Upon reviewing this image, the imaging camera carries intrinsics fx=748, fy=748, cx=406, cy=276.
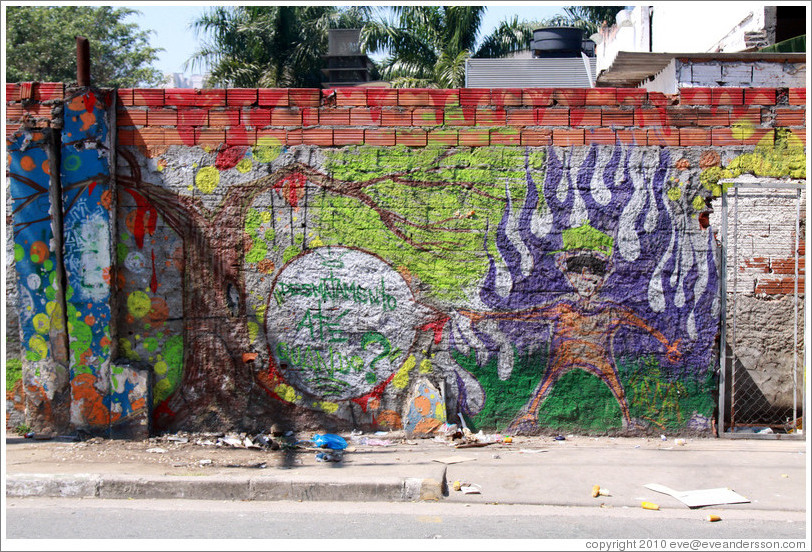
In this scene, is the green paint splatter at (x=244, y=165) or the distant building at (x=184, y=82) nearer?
the green paint splatter at (x=244, y=165)

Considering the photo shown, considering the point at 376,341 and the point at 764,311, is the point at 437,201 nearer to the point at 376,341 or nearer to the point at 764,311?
the point at 376,341

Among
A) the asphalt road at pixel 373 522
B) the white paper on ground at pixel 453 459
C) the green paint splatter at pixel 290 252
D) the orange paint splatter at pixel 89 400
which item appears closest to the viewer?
the asphalt road at pixel 373 522

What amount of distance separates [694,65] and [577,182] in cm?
317

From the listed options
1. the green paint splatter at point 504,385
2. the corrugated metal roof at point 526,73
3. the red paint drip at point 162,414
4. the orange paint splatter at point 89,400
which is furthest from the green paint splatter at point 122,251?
the corrugated metal roof at point 526,73

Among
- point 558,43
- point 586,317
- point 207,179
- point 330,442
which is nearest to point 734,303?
point 586,317

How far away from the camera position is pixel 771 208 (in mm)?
6762

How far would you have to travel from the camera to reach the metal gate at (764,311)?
6.66m

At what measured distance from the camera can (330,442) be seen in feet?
20.1

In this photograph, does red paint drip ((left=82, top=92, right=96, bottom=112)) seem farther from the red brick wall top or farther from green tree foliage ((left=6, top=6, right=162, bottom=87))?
green tree foliage ((left=6, top=6, right=162, bottom=87))

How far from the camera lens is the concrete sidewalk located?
5.13 meters

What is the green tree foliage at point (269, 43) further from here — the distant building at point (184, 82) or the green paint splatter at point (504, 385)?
the green paint splatter at point (504, 385)

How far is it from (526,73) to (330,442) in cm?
665

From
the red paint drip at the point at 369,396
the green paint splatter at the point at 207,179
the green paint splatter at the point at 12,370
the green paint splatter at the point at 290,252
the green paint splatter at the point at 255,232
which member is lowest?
the red paint drip at the point at 369,396

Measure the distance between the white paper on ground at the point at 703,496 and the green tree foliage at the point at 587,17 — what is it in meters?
19.0
